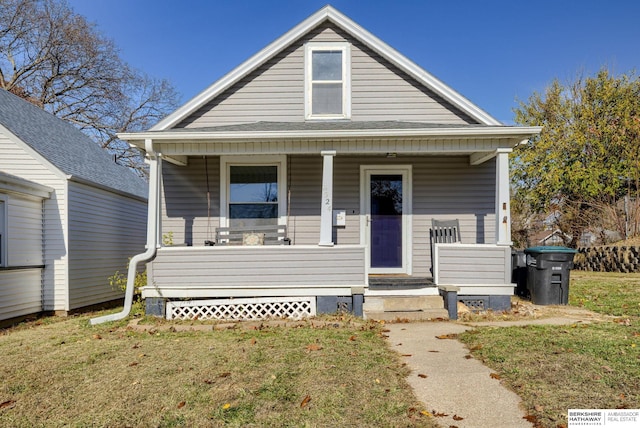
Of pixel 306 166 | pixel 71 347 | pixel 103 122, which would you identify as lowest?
pixel 71 347

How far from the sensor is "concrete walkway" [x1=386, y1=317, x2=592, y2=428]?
3.14m

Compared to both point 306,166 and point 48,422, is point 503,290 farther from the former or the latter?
point 48,422

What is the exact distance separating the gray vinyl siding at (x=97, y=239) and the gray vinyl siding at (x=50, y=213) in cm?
16

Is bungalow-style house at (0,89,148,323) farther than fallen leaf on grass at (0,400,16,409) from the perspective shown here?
Yes

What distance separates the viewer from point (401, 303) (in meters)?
7.07

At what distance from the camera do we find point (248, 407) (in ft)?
11.0

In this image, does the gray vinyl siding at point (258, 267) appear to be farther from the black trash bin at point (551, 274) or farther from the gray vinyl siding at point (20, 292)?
the black trash bin at point (551, 274)

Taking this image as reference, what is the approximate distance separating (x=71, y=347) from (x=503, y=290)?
6.51 metres

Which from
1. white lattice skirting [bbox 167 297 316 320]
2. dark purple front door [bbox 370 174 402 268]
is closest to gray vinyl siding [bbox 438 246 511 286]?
dark purple front door [bbox 370 174 402 268]

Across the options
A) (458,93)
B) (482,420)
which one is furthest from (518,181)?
(482,420)

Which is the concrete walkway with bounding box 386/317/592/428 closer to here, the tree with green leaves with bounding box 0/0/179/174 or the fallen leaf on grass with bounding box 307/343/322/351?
the fallen leaf on grass with bounding box 307/343/322/351

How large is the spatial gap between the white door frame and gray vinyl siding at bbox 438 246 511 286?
4.05ft

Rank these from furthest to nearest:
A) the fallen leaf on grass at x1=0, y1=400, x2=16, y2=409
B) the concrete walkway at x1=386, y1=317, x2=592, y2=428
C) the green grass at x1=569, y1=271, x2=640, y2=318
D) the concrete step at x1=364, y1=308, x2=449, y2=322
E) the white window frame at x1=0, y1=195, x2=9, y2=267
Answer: the white window frame at x1=0, y1=195, x2=9, y2=267, the green grass at x1=569, y1=271, x2=640, y2=318, the concrete step at x1=364, y1=308, x2=449, y2=322, the fallen leaf on grass at x1=0, y1=400, x2=16, y2=409, the concrete walkway at x1=386, y1=317, x2=592, y2=428

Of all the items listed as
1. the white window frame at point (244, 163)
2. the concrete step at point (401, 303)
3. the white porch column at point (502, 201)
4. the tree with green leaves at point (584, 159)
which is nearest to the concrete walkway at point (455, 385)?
the concrete step at point (401, 303)
